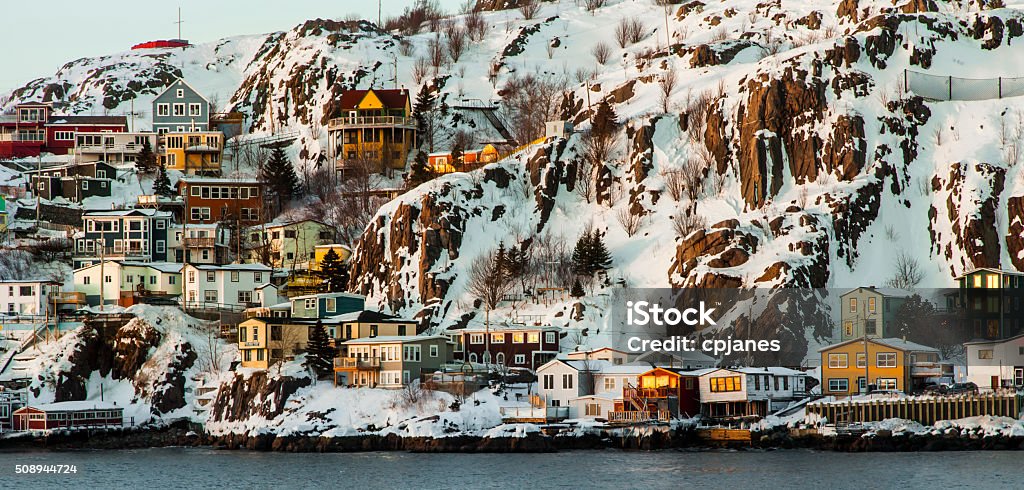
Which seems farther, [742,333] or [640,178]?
[640,178]

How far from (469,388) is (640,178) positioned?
34567 millimetres

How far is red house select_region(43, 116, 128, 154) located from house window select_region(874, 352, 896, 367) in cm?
8901

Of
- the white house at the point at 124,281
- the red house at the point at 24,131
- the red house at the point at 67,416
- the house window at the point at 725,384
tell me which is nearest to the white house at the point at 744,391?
the house window at the point at 725,384

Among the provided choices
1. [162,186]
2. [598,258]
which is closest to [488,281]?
[598,258]

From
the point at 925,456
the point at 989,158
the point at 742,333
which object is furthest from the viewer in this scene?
the point at 989,158

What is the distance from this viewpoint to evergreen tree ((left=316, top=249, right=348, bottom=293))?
13338cm

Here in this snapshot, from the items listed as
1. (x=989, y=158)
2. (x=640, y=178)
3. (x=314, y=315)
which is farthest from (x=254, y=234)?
(x=989, y=158)

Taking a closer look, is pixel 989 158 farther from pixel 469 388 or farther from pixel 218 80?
pixel 218 80

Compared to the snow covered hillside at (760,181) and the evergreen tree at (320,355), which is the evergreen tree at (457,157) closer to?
the snow covered hillside at (760,181)

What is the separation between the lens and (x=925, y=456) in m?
96.7

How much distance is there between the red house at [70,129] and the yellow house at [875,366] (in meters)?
86.6

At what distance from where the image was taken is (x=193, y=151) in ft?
526

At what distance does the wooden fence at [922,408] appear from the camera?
100562 mm

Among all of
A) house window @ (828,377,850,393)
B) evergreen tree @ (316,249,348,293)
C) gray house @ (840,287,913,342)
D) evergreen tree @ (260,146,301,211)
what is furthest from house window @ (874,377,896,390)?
evergreen tree @ (260,146,301,211)
